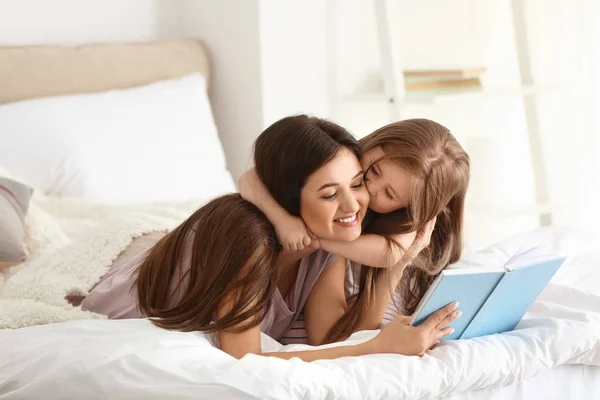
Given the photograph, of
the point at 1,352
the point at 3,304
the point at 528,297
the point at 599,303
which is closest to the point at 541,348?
the point at 528,297

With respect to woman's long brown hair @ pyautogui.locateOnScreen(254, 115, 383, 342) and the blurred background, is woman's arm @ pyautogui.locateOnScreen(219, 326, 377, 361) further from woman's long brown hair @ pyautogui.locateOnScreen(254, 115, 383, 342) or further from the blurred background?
the blurred background

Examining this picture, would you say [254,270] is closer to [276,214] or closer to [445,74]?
[276,214]

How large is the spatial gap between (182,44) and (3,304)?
5.36 ft

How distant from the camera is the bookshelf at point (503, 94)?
305 centimetres

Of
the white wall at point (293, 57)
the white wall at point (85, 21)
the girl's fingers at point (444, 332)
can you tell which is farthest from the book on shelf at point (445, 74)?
the girl's fingers at point (444, 332)

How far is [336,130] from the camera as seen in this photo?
1604 mm

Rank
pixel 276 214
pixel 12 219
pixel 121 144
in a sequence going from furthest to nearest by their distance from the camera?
pixel 121 144 → pixel 12 219 → pixel 276 214

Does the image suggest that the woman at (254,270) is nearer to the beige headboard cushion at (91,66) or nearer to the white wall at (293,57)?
the beige headboard cushion at (91,66)

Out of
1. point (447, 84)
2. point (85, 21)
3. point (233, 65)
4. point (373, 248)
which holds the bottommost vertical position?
point (373, 248)

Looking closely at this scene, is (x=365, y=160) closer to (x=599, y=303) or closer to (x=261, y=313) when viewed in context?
(x=261, y=313)

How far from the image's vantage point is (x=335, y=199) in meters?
1.55

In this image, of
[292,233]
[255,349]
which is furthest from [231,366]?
[292,233]

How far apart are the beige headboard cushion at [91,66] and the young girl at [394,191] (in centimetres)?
127

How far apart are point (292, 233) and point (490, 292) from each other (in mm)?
343
